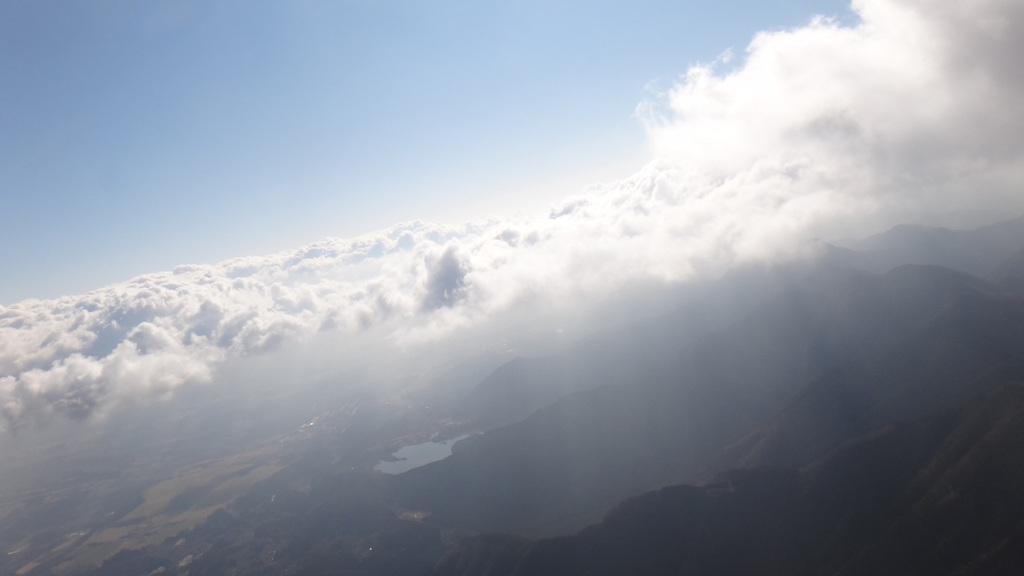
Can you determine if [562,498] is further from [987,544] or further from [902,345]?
[902,345]

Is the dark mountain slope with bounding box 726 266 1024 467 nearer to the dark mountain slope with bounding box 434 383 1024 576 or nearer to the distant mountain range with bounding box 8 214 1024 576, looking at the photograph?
the distant mountain range with bounding box 8 214 1024 576

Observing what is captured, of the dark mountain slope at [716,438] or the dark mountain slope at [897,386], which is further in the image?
the dark mountain slope at [716,438]

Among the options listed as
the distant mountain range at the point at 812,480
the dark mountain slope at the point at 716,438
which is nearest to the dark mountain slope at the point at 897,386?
the dark mountain slope at the point at 716,438

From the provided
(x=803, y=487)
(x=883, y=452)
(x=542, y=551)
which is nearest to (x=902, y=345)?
(x=883, y=452)

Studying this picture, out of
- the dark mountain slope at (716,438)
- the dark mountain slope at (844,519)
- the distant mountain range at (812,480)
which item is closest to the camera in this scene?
the dark mountain slope at (844,519)

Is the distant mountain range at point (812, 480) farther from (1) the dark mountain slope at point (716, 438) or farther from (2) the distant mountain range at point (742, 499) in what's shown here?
(1) the dark mountain slope at point (716, 438)

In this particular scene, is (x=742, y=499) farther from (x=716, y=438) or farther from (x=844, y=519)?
(x=716, y=438)

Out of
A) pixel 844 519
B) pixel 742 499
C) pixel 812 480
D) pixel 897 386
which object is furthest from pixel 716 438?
pixel 844 519

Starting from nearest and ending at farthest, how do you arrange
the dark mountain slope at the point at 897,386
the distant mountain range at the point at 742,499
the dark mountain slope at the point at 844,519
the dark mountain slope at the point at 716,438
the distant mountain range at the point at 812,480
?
the dark mountain slope at the point at 844,519
the distant mountain range at the point at 812,480
the distant mountain range at the point at 742,499
the dark mountain slope at the point at 897,386
the dark mountain slope at the point at 716,438

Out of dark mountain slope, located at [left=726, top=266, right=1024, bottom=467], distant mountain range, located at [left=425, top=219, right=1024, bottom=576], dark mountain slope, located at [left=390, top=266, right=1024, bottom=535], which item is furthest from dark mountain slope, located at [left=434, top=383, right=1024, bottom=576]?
dark mountain slope, located at [left=726, top=266, right=1024, bottom=467]
